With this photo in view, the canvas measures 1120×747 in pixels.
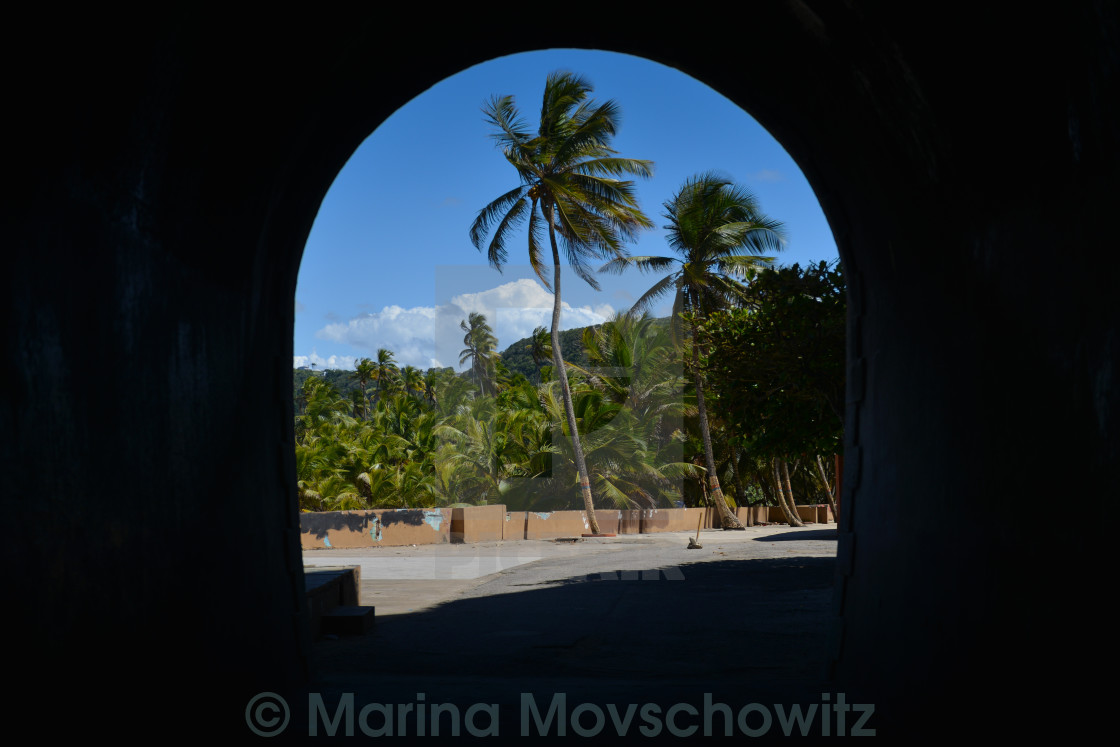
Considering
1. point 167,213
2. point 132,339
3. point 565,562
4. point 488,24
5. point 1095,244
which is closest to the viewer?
point 1095,244

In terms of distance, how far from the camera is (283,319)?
5.28 meters

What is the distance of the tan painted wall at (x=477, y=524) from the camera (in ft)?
77.8

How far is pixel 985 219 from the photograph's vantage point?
339 cm

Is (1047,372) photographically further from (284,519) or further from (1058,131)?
(284,519)

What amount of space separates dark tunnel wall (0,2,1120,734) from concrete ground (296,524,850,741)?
909 millimetres

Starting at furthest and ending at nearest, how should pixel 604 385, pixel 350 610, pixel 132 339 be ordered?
pixel 604 385
pixel 350 610
pixel 132 339

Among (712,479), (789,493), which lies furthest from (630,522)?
(789,493)

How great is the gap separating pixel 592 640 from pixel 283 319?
437 cm

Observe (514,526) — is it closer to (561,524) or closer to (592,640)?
(561,524)

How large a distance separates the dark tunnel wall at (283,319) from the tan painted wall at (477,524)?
1873cm

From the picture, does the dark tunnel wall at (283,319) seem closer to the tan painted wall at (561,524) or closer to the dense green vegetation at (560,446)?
the dense green vegetation at (560,446)

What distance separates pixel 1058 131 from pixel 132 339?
10.6ft

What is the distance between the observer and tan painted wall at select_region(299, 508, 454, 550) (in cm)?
2198

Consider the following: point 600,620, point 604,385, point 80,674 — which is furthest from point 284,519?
point 604,385
